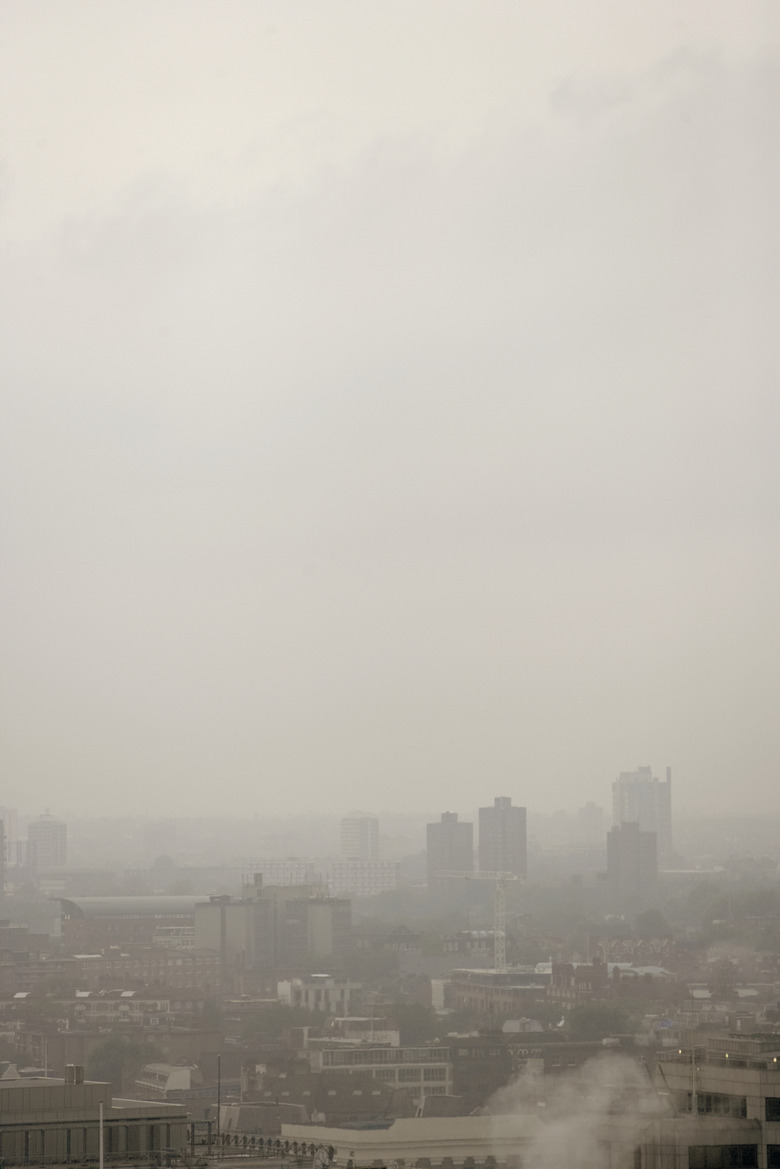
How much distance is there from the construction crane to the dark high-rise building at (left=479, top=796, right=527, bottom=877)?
0.21 m

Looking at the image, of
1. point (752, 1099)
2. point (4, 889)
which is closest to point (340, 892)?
point (4, 889)

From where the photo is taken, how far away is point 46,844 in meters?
37.5

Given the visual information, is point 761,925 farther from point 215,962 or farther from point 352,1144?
point 352,1144

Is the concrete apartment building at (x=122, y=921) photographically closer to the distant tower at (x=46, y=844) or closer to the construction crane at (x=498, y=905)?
the distant tower at (x=46, y=844)

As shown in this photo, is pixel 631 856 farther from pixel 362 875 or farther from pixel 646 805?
pixel 362 875

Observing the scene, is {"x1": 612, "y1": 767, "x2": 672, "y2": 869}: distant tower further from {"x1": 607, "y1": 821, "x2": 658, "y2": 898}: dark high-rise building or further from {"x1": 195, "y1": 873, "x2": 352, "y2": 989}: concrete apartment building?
{"x1": 195, "y1": 873, "x2": 352, "y2": 989}: concrete apartment building

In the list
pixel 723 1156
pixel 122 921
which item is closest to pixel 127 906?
pixel 122 921

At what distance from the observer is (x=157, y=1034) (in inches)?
958

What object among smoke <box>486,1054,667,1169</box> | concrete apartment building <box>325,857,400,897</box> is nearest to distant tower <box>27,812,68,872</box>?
concrete apartment building <box>325,857,400,897</box>

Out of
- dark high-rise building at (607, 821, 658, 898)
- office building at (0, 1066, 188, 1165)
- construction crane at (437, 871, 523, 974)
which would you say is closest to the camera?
office building at (0, 1066, 188, 1165)

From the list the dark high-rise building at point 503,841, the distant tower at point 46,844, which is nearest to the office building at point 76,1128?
the distant tower at point 46,844

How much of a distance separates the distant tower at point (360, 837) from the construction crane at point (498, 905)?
7.65ft

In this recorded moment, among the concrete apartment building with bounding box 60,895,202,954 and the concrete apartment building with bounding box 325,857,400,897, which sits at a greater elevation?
the concrete apartment building with bounding box 325,857,400,897

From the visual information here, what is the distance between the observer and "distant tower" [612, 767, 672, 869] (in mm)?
37456
